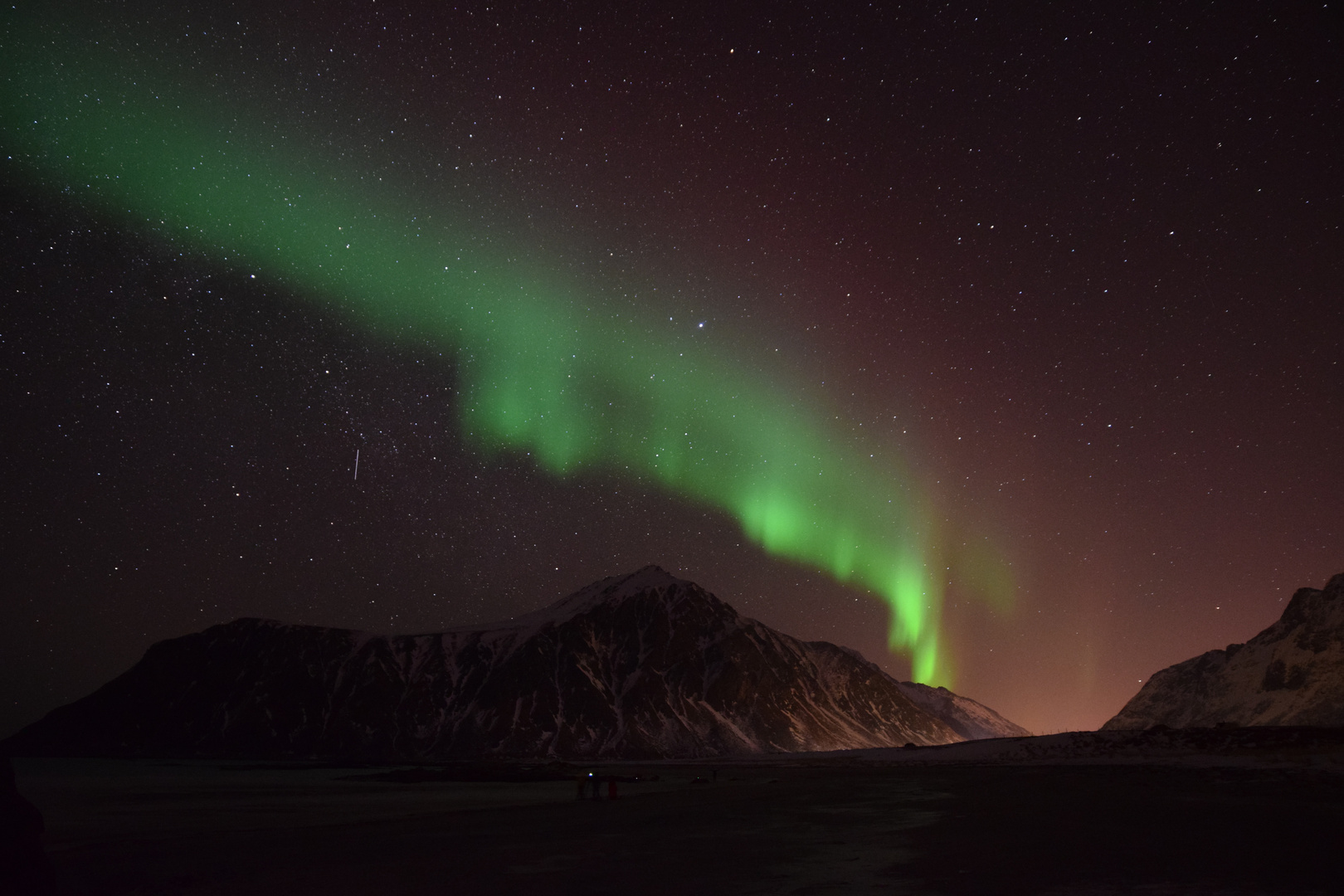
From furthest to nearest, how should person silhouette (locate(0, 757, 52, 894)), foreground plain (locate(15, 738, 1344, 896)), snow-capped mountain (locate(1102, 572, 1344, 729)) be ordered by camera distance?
snow-capped mountain (locate(1102, 572, 1344, 729)) → foreground plain (locate(15, 738, 1344, 896)) → person silhouette (locate(0, 757, 52, 894))

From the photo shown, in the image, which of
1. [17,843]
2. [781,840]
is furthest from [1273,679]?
[17,843]

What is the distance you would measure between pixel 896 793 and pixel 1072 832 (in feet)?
74.7

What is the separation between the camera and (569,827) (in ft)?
98.8

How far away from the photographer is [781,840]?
23.2 metres

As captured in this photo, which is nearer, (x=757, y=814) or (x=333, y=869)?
(x=333, y=869)

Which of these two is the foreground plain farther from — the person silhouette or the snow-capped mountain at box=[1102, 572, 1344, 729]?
the snow-capped mountain at box=[1102, 572, 1344, 729]

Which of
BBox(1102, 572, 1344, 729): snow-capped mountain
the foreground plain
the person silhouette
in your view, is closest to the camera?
the person silhouette

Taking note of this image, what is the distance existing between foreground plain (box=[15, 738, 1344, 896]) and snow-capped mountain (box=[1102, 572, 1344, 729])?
9633 centimetres

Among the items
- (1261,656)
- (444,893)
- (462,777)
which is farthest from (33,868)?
(1261,656)

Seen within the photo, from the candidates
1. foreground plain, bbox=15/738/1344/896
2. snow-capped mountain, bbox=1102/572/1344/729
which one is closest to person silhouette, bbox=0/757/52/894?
foreground plain, bbox=15/738/1344/896

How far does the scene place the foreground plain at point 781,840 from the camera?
15773 millimetres

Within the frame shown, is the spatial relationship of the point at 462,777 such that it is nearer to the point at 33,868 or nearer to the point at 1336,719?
the point at 33,868

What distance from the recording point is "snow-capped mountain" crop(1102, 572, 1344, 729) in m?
129

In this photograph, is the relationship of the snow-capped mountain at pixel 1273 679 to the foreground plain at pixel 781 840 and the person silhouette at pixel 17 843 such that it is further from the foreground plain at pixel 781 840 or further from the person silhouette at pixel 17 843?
the person silhouette at pixel 17 843
